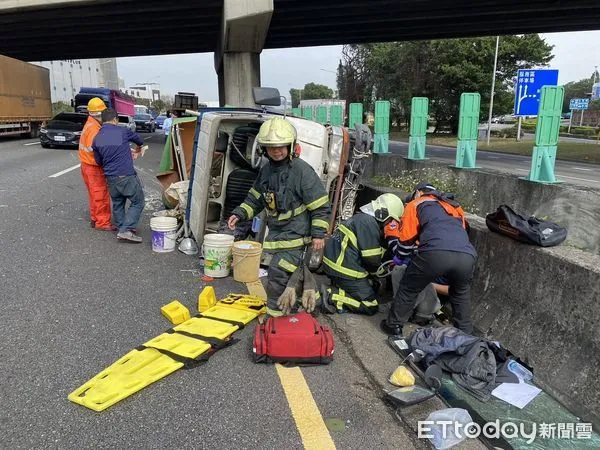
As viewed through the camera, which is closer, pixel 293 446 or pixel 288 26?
pixel 293 446

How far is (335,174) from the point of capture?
19.9ft

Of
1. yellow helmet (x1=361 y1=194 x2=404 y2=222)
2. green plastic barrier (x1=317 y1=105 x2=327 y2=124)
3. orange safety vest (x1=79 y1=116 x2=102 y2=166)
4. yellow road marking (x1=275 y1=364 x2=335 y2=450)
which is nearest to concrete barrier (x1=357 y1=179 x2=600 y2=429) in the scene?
yellow helmet (x1=361 y1=194 x2=404 y2=222)

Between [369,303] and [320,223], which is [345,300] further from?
[320,223]

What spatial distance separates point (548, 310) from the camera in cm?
Result: 336

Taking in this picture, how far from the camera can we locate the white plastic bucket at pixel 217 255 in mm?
5180

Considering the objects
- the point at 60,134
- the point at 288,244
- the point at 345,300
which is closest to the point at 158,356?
the point at 288,244

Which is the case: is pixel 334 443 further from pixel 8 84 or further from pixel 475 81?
pixel 475 81

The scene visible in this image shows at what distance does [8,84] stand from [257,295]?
22320 mm

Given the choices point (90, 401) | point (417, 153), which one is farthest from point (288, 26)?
point (90, 401)

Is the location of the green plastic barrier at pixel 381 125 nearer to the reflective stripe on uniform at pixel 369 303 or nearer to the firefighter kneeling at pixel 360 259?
the firefighter kneeling at pixel 360 259

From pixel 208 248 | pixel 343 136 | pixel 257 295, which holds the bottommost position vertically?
pixel 257 295

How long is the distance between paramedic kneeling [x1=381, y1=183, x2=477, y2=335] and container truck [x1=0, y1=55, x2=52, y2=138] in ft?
74.6

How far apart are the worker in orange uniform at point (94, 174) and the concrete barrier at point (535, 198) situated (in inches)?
190

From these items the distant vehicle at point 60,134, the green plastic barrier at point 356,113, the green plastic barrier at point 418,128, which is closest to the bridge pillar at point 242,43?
the distant vehicle at point 60,134
